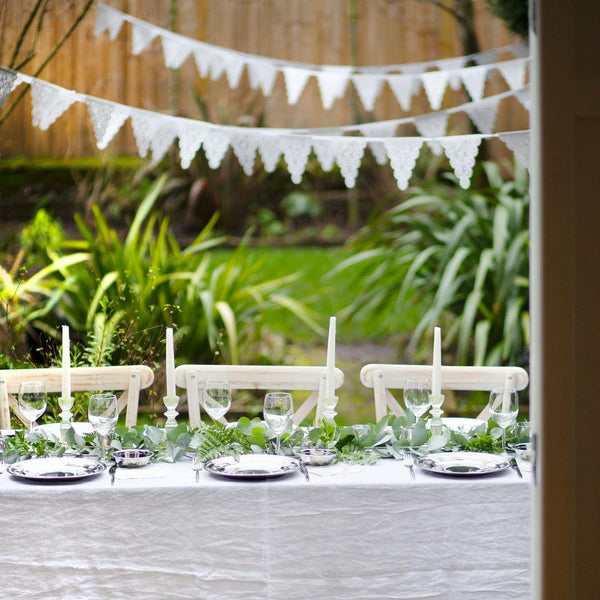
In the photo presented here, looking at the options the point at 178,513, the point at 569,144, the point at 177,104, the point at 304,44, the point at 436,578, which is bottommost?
the point at 436,578

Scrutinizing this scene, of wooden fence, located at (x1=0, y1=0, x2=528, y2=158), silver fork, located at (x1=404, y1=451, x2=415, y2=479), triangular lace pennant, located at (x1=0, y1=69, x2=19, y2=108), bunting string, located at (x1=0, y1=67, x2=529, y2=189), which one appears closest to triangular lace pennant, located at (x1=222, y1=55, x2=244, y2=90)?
bunting string, located at (x1=0, y1=67, x2=529, y2=189)

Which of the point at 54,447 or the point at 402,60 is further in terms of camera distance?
the point at 402,60

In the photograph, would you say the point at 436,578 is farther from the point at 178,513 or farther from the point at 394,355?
the point at 394,355

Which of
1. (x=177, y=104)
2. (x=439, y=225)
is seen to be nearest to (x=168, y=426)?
(x=439, y=225)

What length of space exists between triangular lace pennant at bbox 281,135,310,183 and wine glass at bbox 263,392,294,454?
1061mm

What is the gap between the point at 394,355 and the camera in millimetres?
5867

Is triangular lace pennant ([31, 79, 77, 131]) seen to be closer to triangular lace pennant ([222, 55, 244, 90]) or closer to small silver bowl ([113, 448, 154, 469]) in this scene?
triangular lace pennant ([222, 55, 244, 90])

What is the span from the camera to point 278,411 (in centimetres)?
222

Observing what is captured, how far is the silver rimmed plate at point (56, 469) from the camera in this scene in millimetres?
2041

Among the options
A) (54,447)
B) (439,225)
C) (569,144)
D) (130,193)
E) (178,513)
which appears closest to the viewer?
(569,144)

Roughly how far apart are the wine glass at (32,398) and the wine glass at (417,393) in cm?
91

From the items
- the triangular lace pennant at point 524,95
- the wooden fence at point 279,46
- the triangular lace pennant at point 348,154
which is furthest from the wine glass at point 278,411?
the wooden fence at point 279,46

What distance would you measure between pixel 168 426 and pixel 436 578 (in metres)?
0.79

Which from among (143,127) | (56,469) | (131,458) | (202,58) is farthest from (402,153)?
(56,469)
